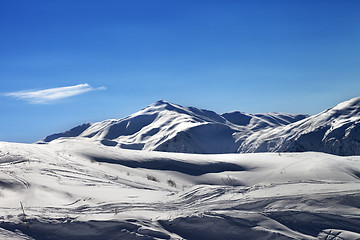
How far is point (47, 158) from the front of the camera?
12.6 m

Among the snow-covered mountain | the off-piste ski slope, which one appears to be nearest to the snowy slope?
the snow-covered mountain

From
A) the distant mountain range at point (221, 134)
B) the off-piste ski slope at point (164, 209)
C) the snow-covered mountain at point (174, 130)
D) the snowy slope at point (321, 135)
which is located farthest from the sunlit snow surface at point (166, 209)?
the snow-covered mountain at point (174, 130)

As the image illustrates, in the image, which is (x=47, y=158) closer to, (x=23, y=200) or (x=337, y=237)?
(x=23, y=200)

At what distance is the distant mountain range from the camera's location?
247ft

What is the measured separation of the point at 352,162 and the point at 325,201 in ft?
28.3

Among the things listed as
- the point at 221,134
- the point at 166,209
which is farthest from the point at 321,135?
the point at 166,209

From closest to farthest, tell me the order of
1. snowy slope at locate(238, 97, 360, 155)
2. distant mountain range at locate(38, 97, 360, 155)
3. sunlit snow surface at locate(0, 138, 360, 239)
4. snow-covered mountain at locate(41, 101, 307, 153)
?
1. sunlit snow surface at locate(0, 138, 360, 239)
2. snowy slope at locate(238, 97, 360, 155)
3. distant mountain range at locate(38, 97, 360, 155)
4. snow-covered mountain at locate(41, 101, 307, 153)

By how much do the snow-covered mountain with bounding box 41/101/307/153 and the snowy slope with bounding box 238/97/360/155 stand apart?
6.71 metres

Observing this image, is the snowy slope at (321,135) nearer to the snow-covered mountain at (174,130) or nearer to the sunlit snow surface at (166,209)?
the snow-covered mountain at (174,130)

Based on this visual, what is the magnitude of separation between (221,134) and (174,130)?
11.6 m

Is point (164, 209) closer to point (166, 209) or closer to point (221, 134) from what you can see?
point (166, 209)

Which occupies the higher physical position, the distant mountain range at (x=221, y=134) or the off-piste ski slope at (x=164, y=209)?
the off-piste ski slope at (x=164, y=209)

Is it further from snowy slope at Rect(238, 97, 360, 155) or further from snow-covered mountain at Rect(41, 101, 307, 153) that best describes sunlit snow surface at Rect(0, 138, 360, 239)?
snow-covered mountain at Rect(41, 101, 307, 153)

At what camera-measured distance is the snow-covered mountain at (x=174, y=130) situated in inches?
3474
